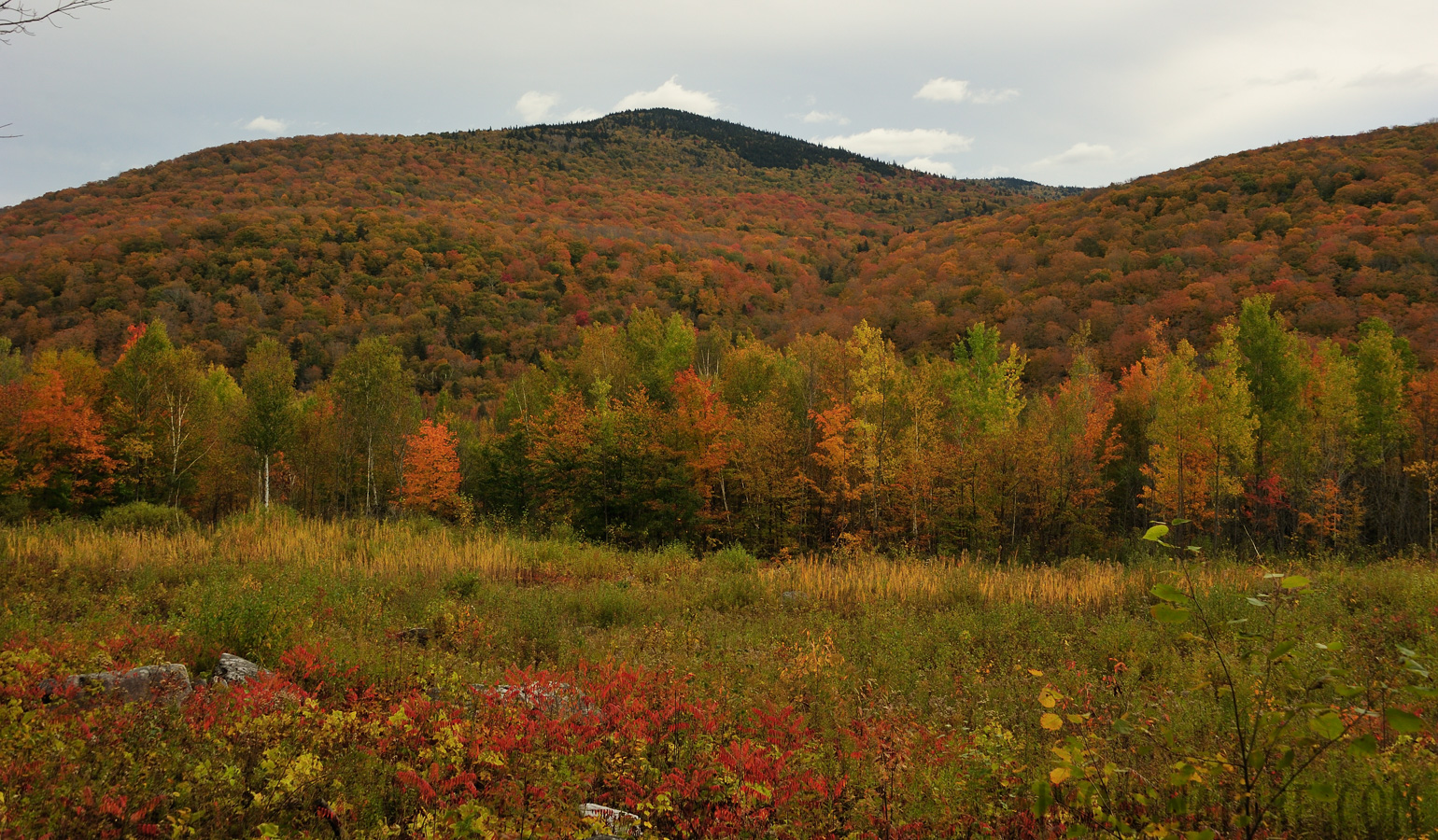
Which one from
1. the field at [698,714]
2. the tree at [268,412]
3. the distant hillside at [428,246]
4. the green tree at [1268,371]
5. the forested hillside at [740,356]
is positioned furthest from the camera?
the distant hillside at [428,246]

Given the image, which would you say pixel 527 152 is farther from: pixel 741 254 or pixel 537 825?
pixel 537 825

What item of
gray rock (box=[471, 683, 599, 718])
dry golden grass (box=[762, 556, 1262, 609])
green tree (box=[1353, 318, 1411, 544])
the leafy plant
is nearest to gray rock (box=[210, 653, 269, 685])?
gray rock (box=[471, 683, 599, 718])

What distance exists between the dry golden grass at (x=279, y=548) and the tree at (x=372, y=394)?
14.7m

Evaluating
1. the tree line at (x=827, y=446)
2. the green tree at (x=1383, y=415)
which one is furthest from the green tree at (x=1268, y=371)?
the green tree at (x=1383, y=415)

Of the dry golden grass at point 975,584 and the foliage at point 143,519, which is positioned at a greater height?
the foliage at point 143,519

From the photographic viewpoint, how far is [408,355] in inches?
2788

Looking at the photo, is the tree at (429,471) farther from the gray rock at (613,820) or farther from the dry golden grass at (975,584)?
the gray rock at (613,820)

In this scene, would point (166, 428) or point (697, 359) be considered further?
point (697, 359)

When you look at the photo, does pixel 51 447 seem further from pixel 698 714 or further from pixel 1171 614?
pixel 1171 614

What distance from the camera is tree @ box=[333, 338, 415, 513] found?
28.7 meters

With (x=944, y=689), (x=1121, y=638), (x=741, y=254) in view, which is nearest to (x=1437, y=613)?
(x=1121, y=638)

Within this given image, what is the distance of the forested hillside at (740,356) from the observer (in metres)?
25.4

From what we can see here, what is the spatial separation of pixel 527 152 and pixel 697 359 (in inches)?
5666

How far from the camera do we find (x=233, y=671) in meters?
5.26
